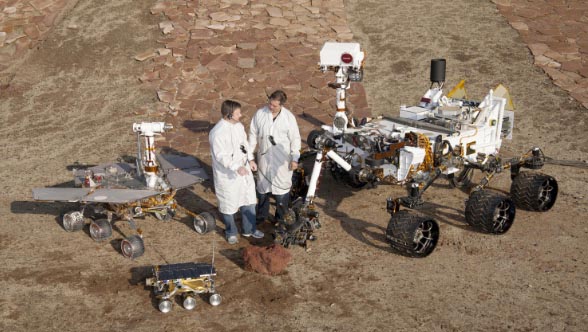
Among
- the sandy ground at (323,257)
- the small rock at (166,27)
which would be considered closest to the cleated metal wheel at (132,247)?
the sandy ground at (323,257)

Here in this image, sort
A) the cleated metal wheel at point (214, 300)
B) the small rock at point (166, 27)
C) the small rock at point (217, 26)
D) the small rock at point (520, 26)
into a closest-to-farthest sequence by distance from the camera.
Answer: the cleated metal wheel at point (214, 300) → the small rock at point (217, 26) → the small rock at point (166, 27) → the small rock at point (520, 26)

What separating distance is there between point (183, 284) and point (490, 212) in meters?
4.12

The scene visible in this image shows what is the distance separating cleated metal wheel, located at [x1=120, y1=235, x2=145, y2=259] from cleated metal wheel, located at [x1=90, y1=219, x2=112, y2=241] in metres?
0.49

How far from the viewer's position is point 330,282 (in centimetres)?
882

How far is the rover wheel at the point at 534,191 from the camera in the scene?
1037 cm

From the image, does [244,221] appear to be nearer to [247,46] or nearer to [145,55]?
[247,46]

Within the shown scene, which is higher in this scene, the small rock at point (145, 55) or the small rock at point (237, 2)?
the small rock at point (237, 2)

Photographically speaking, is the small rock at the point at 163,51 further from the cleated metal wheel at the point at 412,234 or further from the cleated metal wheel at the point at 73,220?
the cleated metal wheel at the point at 412,234

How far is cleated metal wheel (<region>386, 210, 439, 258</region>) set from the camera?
29.7ft

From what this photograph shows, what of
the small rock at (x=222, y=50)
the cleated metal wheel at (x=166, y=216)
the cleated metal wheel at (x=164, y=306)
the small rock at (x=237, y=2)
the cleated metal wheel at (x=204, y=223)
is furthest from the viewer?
the small rock at (x=237, y=2)

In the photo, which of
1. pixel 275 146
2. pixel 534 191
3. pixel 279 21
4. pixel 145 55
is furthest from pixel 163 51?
pixel 534 191

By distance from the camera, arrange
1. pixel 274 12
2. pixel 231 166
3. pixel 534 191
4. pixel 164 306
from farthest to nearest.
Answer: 1. pixel 274 12
2. pixel 534 191
3. pixel 231 166
4. pixel 164 306

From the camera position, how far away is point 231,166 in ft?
30.1

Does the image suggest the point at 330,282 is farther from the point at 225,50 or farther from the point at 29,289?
the point at 225,50
